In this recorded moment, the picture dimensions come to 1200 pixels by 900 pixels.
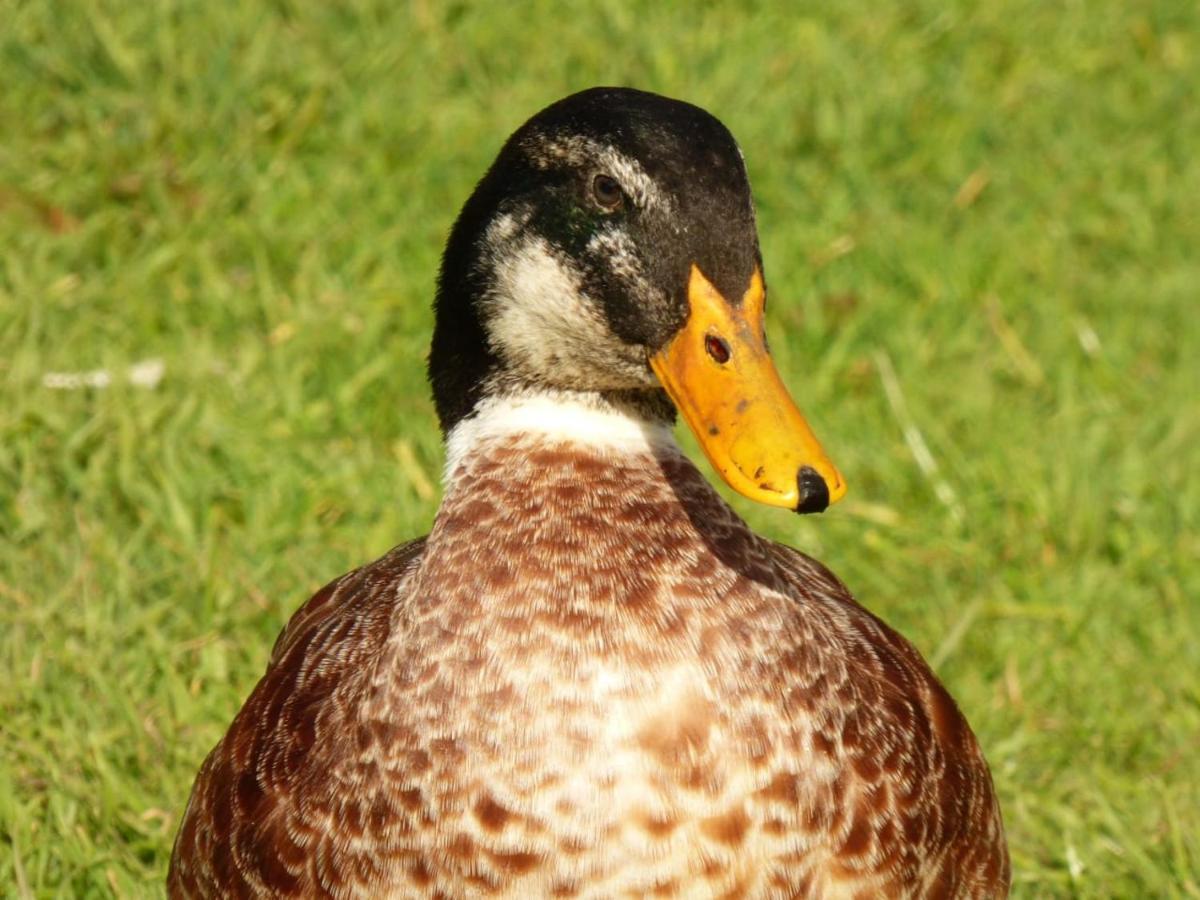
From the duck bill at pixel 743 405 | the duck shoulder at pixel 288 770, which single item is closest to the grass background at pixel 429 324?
the duck shoulder at pixel 288 770

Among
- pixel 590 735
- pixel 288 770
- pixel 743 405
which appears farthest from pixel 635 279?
pixel 288 770

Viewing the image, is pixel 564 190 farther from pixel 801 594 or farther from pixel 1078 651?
pixel 1078 651

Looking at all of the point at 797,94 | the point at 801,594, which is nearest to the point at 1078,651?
the point at 801,594

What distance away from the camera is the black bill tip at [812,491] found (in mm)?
2285

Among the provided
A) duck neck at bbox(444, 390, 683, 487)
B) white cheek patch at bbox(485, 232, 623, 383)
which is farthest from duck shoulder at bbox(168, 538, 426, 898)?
white cheek patch at bbox(485, 232, 623, 383)

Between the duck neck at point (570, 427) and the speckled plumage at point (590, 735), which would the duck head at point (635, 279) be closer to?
the duck neck at point (570, 427)

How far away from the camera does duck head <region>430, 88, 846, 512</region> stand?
94.3 inches

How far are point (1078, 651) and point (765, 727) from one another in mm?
1997

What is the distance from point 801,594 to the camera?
274 cm

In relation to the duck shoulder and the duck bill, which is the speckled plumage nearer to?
the duck shoulder

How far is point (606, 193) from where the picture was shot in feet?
8.26

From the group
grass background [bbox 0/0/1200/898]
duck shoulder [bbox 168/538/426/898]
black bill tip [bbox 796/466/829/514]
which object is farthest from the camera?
grass background [bbox 0/0/1200/898]

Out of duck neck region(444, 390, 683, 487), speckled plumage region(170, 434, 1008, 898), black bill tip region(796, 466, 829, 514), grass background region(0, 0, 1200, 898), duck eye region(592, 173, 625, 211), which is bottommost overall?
grass background region(0, 0, 1200, 898)

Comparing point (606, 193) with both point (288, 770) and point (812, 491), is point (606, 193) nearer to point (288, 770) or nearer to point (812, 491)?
point (812, 491)
